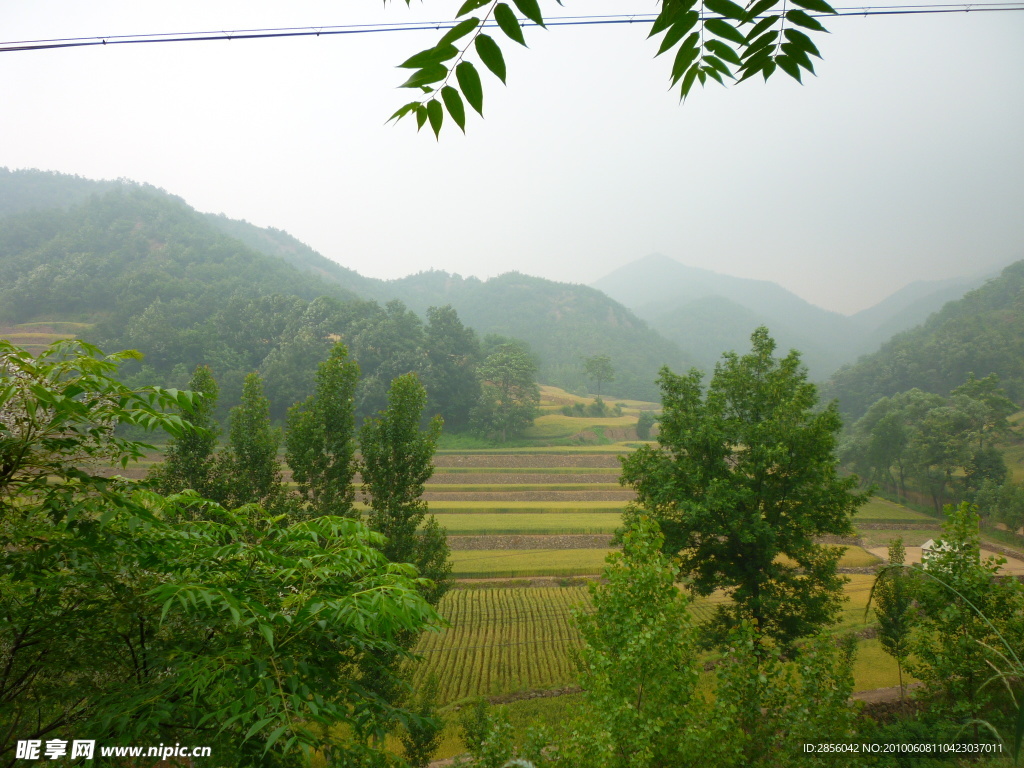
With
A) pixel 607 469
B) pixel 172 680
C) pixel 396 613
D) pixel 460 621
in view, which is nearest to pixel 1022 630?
pixel 396 613

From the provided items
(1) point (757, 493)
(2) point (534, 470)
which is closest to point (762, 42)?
(1) point (757, 493)

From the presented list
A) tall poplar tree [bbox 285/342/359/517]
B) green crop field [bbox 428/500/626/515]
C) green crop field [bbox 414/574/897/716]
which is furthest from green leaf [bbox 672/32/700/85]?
green crop field [bbox 428/500/626/515]

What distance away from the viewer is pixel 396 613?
8.04 ft

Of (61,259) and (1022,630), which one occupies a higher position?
(61,259)

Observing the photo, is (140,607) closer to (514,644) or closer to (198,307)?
(514,644)

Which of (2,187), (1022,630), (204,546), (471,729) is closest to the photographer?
(204,546)

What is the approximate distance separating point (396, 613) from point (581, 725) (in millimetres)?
3545

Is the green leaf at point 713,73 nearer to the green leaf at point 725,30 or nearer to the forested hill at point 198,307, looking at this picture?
the green leaf at point 725,30

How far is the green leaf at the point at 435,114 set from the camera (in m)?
1.25

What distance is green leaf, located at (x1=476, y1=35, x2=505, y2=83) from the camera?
1.12m

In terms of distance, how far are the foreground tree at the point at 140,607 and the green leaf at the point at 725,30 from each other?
8.75 feet

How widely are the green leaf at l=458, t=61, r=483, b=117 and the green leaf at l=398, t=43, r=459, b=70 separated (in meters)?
0.04

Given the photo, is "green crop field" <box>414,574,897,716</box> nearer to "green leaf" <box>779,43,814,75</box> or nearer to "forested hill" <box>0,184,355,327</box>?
"green leaf" <box>779,43,814,75</box>

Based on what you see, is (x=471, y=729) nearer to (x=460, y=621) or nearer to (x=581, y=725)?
(x=581, y=725)
